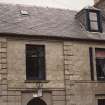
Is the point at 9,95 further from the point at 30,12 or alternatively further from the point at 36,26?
the point at 30,12

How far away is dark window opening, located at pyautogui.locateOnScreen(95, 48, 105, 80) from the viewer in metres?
24.5

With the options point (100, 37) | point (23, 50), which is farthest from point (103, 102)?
point (23, 50)

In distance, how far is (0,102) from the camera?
2117 centimetres

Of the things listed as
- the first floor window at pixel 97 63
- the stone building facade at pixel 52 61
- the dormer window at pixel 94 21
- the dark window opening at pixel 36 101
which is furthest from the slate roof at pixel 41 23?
the dark window opening at pixel 36 101

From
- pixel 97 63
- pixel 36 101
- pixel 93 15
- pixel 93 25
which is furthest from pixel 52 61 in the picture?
pixel 93 15

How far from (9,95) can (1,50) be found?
9.68 ft

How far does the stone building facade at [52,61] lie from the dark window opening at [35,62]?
0.74 feet

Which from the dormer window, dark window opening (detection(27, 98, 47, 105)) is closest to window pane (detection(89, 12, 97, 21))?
the dormer window

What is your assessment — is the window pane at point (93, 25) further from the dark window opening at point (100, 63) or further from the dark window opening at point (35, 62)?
the dark window opening at point (35, 62)

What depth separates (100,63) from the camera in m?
24.8

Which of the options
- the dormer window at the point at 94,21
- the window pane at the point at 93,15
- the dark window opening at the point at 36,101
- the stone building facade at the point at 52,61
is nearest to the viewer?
the stone building facade at the point at 52,61

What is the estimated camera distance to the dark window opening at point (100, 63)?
24509 mm

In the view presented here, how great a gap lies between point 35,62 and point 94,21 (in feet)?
20.4

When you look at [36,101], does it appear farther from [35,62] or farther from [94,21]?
[94,21]
